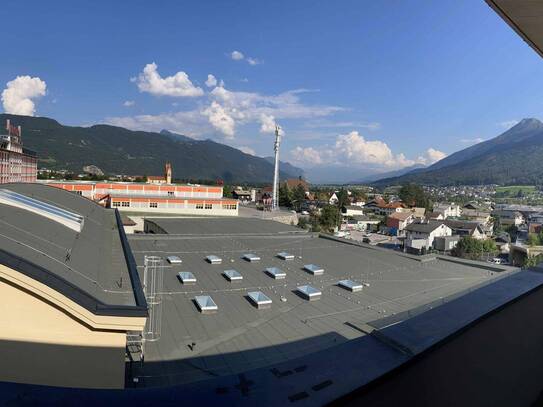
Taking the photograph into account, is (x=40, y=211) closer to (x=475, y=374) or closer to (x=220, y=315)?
(x=220, y=315)

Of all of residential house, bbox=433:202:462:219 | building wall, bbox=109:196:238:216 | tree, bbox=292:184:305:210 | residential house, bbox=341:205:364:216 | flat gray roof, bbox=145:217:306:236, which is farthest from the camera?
residential house, bbox=433:202:462:219

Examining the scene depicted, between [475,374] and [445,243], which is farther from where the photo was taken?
[445,243]

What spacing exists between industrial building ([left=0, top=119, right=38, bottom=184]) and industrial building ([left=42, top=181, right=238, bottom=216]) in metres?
5.49

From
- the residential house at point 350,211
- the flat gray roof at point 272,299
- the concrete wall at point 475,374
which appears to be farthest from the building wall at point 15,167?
the residential house at point 350,211

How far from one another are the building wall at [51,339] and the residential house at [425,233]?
→ 33836 millimetres

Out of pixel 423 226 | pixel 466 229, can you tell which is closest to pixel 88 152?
pixel 423 226

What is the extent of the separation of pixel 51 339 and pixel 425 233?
A: 38472 mm

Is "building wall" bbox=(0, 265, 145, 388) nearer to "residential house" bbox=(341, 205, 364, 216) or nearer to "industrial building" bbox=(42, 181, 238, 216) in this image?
"industrial building" bbox=(42, 181, 238, 216)

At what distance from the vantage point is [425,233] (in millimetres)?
37594

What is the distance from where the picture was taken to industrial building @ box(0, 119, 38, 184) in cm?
3462

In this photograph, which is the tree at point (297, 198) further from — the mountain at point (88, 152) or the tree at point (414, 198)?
the mountain at point (88, 152)

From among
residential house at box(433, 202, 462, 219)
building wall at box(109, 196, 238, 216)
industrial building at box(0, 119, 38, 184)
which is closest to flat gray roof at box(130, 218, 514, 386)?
building wall at box(109, 196, 238, 216)

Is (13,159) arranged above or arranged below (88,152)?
below

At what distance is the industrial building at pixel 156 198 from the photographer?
29828 mm
